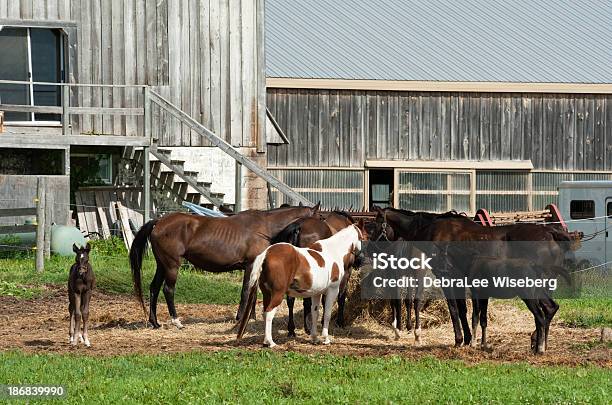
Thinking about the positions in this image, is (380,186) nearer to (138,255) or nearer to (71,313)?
(138,255)

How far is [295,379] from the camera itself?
11820 millimetres

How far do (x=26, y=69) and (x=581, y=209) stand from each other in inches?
534

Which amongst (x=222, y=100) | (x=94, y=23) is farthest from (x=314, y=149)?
(x=94, y=23)

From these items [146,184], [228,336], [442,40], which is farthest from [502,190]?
[228,336]

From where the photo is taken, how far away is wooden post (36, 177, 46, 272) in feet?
73.2

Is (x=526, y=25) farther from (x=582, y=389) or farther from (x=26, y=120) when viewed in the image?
(x=582, y=389)

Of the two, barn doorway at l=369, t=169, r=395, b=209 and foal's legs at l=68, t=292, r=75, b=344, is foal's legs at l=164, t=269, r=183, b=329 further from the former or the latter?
barn doorway at l=369, t=169, r=395, b=209

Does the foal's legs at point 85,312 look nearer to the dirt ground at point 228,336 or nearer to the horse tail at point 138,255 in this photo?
the dirt ground at point 228,336

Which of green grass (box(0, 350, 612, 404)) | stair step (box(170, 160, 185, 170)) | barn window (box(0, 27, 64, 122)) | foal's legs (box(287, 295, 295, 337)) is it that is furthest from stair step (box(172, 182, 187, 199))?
green grass (box(0, 350, 612, 404))

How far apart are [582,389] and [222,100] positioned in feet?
59.6

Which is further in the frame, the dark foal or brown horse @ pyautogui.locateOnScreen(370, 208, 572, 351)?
brown horse @ pyautogui.locateOnScreen(370, 208, 572, 351)

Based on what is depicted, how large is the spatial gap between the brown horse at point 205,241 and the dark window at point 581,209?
1214 centimetres

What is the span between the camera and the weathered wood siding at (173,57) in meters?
27.3

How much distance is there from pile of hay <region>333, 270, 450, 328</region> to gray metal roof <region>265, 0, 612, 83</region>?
53.7ft
